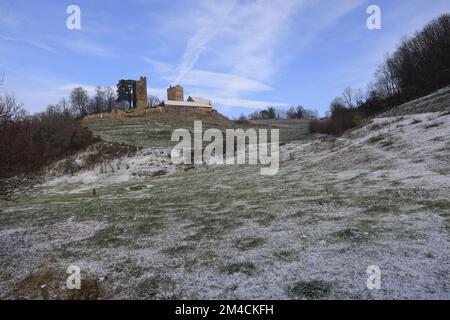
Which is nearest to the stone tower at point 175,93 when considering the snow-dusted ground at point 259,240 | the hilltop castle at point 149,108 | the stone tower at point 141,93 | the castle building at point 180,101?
the castle building at point 180,101

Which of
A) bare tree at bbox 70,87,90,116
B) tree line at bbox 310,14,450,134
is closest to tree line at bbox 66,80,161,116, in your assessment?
bare tree at bbox 70,87,90,116

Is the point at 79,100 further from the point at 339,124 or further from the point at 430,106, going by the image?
the point at 430,106

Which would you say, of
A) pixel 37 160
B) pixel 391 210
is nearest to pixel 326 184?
pixel 391 210

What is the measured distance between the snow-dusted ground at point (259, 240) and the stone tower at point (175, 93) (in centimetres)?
11159

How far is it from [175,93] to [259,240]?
403 feet

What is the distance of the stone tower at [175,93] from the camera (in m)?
129

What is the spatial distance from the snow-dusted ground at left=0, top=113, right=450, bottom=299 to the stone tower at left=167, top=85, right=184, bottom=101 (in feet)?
A: 366

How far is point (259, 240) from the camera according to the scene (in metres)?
10.3

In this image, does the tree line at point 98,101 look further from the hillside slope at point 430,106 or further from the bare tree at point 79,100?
the hillside slope at point 430,106

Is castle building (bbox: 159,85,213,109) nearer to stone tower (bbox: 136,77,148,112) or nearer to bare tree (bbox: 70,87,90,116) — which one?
stone tower (bbox: 136,77,148,112)

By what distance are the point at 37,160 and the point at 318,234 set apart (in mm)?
9773

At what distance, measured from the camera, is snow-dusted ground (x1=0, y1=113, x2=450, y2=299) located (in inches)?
290
